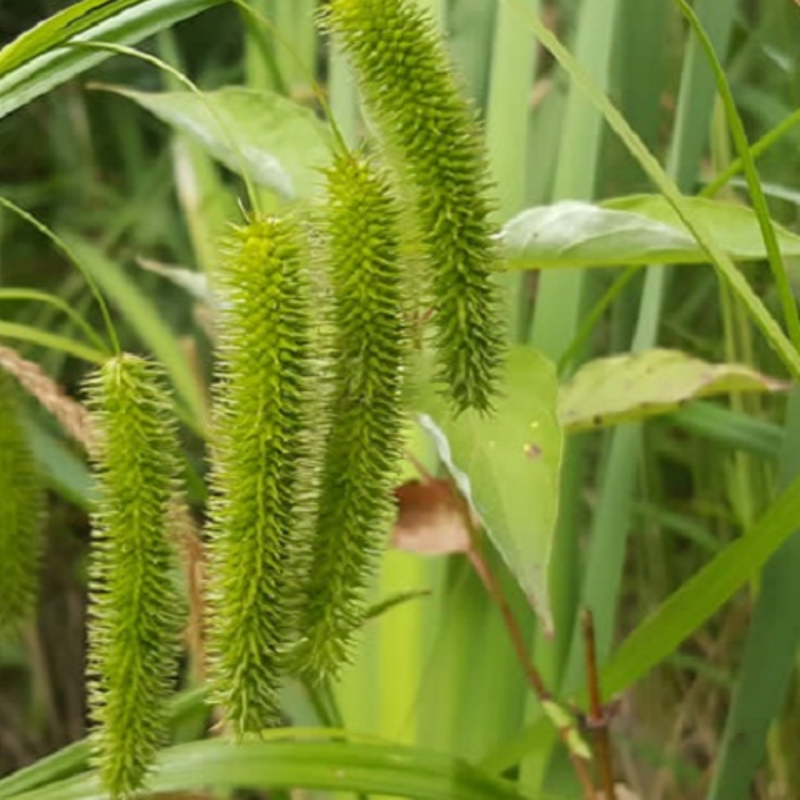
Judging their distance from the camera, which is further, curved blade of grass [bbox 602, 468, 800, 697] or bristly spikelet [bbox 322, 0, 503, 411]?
curved blade of grass [bbox 602, 468, 800, 697]

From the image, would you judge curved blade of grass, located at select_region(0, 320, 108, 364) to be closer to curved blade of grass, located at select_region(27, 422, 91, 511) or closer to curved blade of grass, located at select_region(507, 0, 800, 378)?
curved blade of grass, located at select_region(27, 422, 91, 511)

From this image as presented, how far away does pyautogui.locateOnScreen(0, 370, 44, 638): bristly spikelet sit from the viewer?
84 cm

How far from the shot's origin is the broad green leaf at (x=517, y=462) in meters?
0.74

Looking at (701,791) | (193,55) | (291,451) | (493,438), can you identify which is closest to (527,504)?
(493,438)

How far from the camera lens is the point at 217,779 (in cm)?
88

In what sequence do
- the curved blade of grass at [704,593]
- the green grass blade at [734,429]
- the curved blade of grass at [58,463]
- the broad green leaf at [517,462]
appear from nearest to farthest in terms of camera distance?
the broad green leaf at [517,462] → the curved blade of grass at [704,593] → the green grass blade at [734,429] → the curved blade of grass at [58,463]

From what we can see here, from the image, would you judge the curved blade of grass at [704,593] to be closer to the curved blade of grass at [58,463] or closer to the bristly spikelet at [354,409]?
the bristly spikelet at [354,409]

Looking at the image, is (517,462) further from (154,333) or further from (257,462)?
(154,333)

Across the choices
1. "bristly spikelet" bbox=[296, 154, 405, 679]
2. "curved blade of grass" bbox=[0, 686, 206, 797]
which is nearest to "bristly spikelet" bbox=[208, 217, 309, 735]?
"bristly spikelet" bbox=[296, 154, 405, 679]

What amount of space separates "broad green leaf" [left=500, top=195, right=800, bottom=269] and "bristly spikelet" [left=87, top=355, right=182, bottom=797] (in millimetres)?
205

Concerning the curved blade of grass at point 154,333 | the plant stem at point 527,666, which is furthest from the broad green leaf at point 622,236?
the curved blade of grass at point 154,333

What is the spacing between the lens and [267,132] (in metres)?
0.91

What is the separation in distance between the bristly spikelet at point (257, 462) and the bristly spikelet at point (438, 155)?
56 mm

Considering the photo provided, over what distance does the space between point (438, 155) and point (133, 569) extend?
0.67 ft
